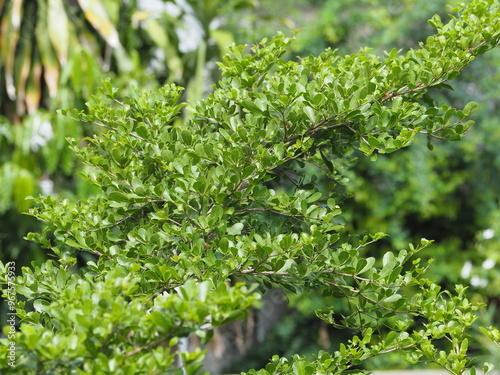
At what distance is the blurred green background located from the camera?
389cm

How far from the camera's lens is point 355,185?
4.51 meters

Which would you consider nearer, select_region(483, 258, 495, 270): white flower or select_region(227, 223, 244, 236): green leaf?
select_region(227, 223, 244, 236): green leaf

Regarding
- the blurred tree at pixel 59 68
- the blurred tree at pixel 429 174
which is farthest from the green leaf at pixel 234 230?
the blurred tree at pixel 429 174

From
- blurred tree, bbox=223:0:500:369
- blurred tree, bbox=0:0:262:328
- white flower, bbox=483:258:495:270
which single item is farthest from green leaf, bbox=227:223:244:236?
white flower, bbox=483:258:495:270

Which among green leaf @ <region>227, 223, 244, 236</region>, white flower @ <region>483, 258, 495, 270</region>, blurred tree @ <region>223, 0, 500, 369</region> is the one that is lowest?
white flower @ <region>483, 258, 495, 270</region>

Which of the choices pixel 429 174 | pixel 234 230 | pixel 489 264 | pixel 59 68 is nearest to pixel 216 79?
pixel 59 68

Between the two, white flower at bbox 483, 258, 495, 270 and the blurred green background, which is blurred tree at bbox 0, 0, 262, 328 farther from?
white flower at bbox 483, 258, 495, 270

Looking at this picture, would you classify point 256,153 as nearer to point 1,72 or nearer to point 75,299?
point 75,299

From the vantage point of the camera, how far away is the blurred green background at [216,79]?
389 cm

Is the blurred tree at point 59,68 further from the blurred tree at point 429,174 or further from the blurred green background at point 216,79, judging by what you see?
the blurred tree at point 429,174

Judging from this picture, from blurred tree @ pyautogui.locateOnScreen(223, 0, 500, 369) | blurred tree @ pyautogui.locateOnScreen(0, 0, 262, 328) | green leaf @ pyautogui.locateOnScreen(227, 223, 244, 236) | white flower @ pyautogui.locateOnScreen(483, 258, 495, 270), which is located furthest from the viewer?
blurred tree @ pyautogui.locateOnScreen(223, 0, 500, 369)

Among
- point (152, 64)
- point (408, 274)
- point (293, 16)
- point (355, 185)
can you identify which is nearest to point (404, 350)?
point (408, 274)

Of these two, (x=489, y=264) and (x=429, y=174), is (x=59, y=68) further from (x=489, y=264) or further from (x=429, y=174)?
(x=489, y=264)

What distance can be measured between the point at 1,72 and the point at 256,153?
3.77m
